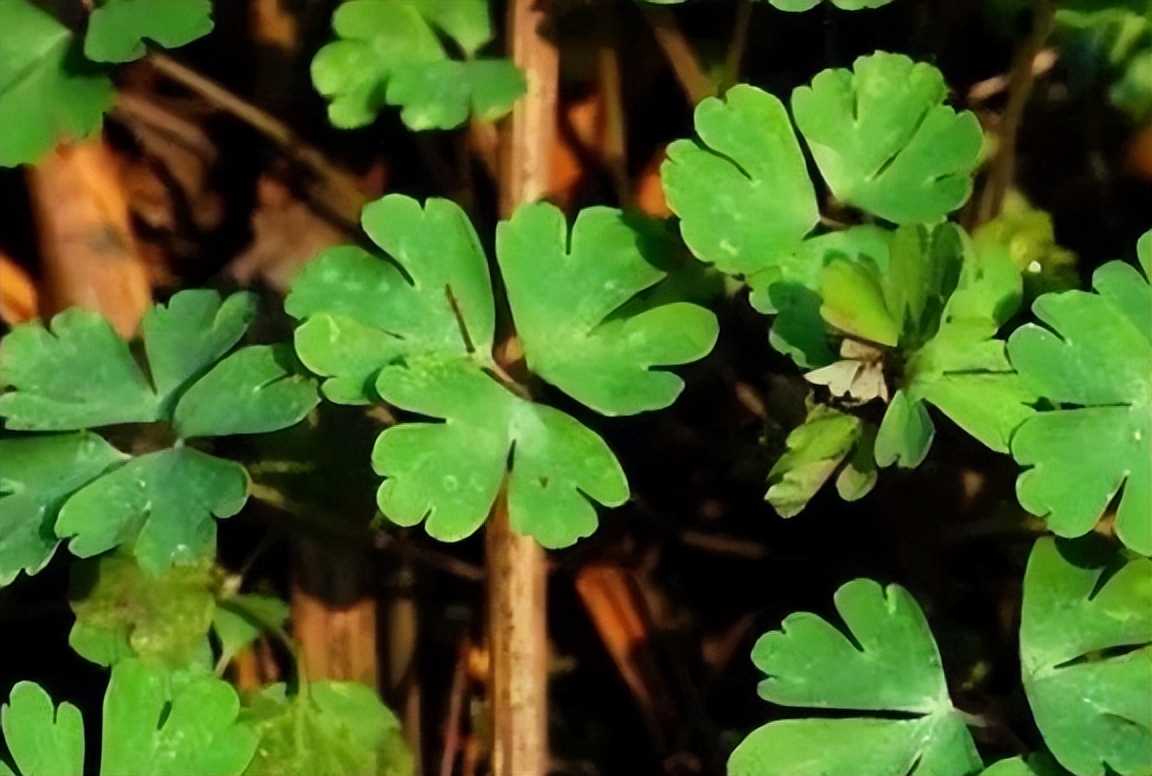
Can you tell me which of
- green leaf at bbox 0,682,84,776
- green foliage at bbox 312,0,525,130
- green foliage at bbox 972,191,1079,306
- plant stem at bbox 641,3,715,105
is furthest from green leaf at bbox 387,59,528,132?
green leaf at bbox 0,682,84,776

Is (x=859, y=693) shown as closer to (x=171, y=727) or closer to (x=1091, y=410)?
(x=1091, y=410)

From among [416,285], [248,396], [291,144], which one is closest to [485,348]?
[416,285]

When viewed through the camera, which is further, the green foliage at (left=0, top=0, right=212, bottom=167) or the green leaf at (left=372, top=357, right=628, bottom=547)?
the green foliage at (left=0, top=0, right=212, bottom=167)

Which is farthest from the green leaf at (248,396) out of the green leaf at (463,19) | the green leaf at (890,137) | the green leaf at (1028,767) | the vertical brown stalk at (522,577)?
the green leaf at (1028,767)

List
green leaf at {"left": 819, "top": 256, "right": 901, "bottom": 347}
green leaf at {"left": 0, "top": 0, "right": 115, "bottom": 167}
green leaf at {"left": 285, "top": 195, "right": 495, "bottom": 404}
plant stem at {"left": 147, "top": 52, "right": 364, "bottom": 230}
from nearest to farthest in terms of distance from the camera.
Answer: green leaf at {"left": 819, "top": 256, "right": 901, "bottom": 347} → green leaf at {"left": 285, "top": 195, "right": 495, "bottom": 404} → green leaf at {"left": 0, "top": 0, "right": 115, "bottom": 167} → plant stem at {"left": 147, "top": 52, "right": 364, "bottom": 230}

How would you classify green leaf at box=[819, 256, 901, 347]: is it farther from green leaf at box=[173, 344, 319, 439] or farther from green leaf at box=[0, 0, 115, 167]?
green leaf at box=[0, 0, 115, 167]

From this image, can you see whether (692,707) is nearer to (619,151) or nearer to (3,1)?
(619,151)

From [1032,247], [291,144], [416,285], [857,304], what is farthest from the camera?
[291,144]
